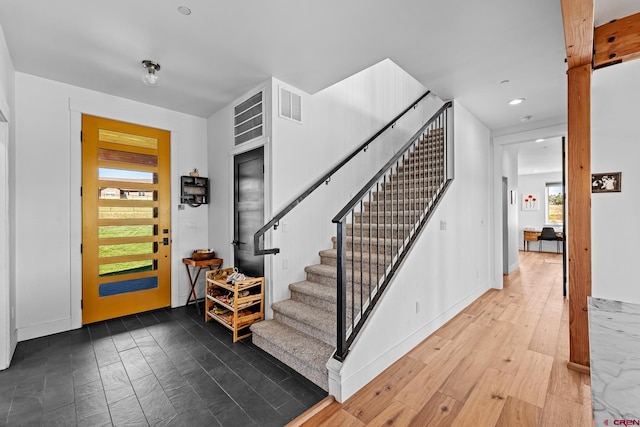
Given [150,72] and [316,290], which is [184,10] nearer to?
[150,72]

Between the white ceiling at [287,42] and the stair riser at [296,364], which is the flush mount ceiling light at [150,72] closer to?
the white ceiling at [287,42]

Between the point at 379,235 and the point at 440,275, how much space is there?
2.74 feet

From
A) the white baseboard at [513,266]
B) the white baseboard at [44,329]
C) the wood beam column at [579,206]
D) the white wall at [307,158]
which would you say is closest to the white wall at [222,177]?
the white wall at [307,158]

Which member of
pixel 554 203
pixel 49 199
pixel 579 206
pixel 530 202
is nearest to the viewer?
pixel 579 206

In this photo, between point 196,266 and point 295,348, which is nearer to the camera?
point 295,348

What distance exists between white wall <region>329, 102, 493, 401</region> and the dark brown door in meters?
1.58

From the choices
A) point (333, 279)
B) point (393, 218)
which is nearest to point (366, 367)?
point (333, 279)

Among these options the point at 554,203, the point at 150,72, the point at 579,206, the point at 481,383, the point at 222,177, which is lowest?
the point at 481,383

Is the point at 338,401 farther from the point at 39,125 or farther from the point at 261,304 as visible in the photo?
the point at 39,125

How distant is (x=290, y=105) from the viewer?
330 cm

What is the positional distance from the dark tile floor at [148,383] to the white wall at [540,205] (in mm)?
10837

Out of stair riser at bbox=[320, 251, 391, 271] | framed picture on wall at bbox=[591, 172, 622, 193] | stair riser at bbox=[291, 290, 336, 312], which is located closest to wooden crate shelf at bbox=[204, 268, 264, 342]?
stair riser at bbox=[291, 290, 336, 312]

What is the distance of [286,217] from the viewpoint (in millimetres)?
3258

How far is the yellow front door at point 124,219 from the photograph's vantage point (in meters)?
3.41
